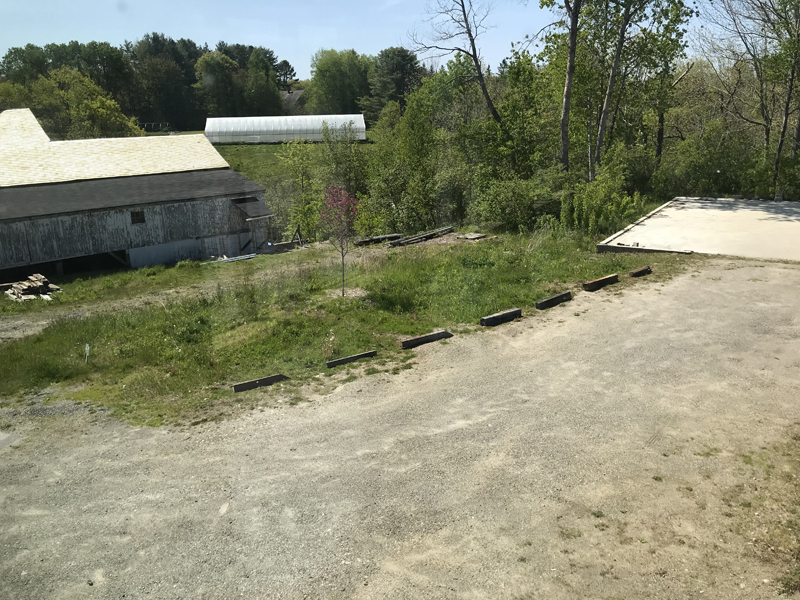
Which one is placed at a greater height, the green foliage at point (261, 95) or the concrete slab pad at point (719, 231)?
the green foliage at point (261, 95)

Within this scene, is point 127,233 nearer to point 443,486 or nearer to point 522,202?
point 522,202

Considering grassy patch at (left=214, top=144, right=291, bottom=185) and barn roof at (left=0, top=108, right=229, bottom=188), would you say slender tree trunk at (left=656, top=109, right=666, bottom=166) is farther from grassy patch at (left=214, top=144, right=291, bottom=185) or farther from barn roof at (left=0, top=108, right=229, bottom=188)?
grassy patch at (left=214, top=144, right=291, bottom=185)

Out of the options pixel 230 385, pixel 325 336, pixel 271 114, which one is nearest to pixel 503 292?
pixel 325 336

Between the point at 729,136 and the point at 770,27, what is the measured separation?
4890 millimetres

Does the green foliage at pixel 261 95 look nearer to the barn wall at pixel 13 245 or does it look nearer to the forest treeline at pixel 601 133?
the forest treeline at pixel 601 133

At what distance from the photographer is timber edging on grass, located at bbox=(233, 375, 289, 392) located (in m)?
11.3

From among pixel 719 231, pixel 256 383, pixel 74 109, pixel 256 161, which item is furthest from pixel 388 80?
pixel 256 383

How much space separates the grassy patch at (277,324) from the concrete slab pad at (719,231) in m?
1.42

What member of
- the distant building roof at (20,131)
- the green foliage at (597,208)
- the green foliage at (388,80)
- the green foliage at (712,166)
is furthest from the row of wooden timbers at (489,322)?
the green foliage at (388,80)

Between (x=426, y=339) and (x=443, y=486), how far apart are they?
5671 millimetres

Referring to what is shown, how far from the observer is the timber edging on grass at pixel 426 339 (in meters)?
13.1

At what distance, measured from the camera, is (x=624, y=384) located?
420 inches

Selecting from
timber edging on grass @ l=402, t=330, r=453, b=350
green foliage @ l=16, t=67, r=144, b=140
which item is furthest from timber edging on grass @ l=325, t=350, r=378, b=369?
green foliage @ l=16, t=67, r=144, b=140

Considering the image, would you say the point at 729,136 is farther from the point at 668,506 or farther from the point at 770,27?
the point at 668,506
